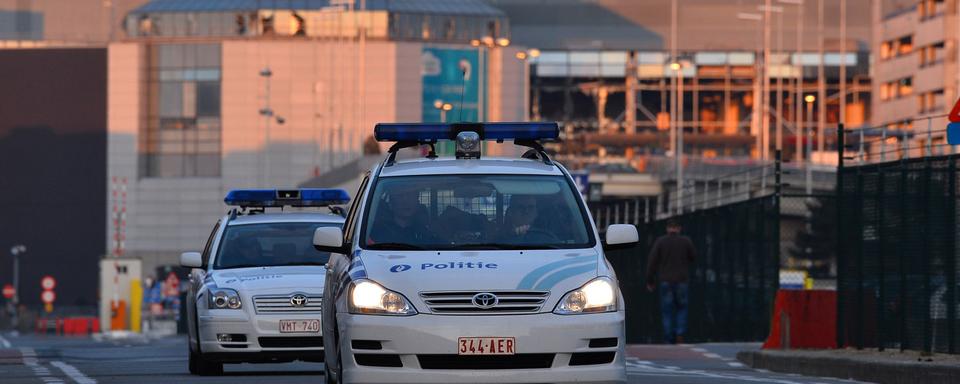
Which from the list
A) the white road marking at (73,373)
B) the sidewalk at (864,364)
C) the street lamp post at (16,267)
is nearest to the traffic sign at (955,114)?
the sidewalk at (864,364)

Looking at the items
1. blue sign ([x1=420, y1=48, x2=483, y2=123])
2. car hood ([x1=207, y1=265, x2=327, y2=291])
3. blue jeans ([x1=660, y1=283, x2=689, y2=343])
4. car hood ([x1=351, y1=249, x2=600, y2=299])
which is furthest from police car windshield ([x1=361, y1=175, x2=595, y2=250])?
blue sign ([x1=420, y1=48, x2=483, y2=123])

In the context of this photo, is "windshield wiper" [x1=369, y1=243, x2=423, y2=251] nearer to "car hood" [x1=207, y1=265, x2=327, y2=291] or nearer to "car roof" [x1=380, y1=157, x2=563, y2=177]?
"car roof" [x1=380, y1=157, x2=563, y2=177]

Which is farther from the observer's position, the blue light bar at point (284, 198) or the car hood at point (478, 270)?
the blue light bar at point (284, 198)

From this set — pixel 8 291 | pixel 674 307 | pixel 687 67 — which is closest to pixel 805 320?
pixel 674 307

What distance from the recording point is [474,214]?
42.1ft

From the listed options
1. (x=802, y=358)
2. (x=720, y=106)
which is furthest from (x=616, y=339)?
(x=720, y=106)

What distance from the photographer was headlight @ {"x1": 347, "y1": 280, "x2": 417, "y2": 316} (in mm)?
11695

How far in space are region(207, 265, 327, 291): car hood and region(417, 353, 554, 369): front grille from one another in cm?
671

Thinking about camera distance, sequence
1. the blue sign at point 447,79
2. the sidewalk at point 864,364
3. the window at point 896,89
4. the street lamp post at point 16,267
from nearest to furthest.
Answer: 1. the sidewalk at point 864,364
2. the blue sign at point 447,79
3. the street lamp post at point 16,267
4. the window at point 896,89

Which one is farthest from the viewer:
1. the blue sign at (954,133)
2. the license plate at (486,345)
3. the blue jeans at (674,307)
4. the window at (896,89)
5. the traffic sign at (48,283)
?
the window at (896,89)

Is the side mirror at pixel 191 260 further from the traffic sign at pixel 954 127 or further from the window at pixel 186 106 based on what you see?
the window at pixel 186 106

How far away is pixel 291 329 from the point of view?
18.3 meters

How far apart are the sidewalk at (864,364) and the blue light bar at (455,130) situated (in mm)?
4759

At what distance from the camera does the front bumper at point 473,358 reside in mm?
11547
